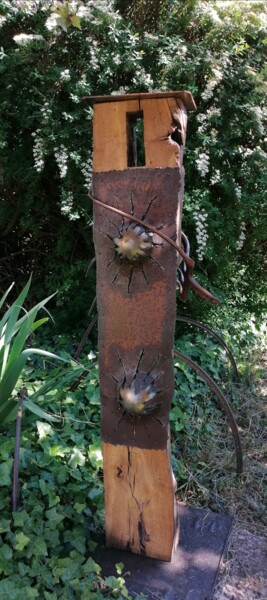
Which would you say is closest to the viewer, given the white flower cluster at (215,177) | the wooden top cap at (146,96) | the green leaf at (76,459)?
the wooden top cap at (146,96)

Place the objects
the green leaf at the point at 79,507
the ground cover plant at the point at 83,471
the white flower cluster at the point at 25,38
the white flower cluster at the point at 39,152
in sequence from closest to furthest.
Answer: the ground cover plant at the point at 83,471 < the green leaf at the point at 79,507 < the white flower cluster at the point at 25,38 < the white flower cluster at the point at 39,152

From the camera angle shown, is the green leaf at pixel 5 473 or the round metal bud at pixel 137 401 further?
the green leaf at pixel 5 473

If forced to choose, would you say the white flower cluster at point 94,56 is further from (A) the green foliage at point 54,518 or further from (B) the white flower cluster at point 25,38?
(A) the green foliage at point 54,518

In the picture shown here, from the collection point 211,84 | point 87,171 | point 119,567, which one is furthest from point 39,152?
point 119,567

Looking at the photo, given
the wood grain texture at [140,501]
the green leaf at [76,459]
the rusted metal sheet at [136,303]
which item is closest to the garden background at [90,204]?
the green leaf at [76,459]

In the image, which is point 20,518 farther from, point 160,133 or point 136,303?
point 160,133

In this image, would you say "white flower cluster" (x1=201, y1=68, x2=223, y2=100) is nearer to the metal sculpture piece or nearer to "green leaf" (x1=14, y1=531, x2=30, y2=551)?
the metal sculpture piece

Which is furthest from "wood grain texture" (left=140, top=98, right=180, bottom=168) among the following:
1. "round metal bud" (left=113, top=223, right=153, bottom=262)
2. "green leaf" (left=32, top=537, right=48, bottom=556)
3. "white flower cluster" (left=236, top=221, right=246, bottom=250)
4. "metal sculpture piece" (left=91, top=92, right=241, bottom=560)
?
"white flower cluster" (left=236, top=221, right=246, bottom=250)
